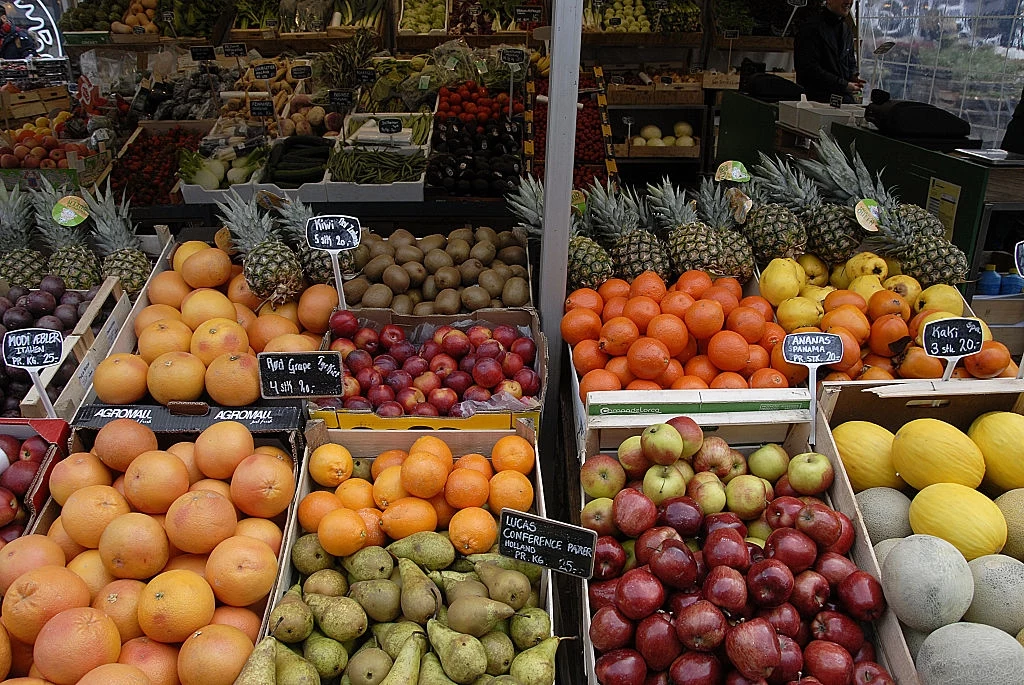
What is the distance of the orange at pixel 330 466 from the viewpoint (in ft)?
7.02

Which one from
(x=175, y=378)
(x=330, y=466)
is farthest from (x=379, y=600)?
(x=175, y=378)

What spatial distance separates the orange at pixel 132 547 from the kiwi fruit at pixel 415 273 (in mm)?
1675

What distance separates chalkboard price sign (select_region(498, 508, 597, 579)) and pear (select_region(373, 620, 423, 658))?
29 centimetres

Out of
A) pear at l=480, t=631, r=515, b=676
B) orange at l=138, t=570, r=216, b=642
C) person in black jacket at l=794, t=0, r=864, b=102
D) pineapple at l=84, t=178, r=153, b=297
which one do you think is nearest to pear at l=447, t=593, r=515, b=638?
pear at l=480, t=631, r=515, b=676

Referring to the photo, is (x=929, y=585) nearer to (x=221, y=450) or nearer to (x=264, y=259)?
(x=221, y=450)

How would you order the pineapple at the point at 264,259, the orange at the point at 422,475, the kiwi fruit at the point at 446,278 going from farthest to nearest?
the kiwi fruit at the point at 446,278, the pineapple at the point at 264,259, the orange at the point at 422,475

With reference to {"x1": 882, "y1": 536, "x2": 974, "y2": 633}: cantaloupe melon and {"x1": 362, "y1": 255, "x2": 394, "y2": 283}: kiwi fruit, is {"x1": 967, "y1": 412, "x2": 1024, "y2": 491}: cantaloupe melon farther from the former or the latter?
{"x1": 362, "y1": 255, "x2": 394, "y2": 283}: kiwi fruit

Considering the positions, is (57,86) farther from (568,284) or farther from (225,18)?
(568,284)

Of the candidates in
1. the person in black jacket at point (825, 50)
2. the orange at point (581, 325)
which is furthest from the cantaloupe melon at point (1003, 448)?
the person in black jacket at point (825, 50)

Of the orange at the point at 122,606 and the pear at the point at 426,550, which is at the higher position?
the pear at the point at 426,550

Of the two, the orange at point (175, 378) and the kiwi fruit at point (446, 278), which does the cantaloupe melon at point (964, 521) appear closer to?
the kiwi fruit at point (446, 278)

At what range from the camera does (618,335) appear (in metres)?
2.51

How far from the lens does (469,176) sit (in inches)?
176

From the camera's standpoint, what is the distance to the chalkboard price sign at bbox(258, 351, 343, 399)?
2.21 meters
